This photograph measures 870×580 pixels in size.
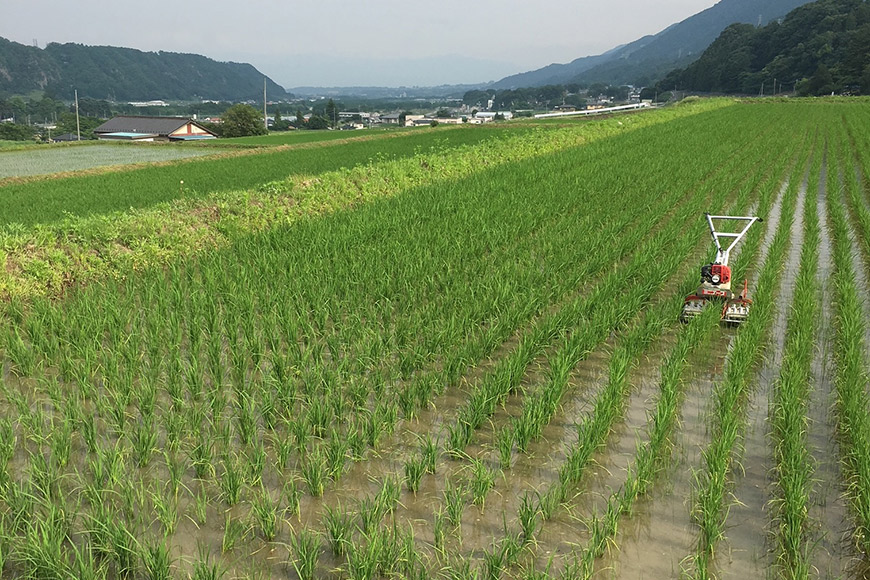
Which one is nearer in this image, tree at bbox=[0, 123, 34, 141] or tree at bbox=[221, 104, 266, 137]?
tree at bbox=[221, 104, 266, 137]

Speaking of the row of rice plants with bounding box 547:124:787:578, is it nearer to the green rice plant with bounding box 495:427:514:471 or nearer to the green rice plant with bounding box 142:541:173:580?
the green rice plant with bounding box 495:427:514:471

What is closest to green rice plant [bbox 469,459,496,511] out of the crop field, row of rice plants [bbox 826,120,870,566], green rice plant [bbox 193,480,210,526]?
green rice plant [bbox 193,480,210,526]

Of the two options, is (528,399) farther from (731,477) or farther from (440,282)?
(440,282)

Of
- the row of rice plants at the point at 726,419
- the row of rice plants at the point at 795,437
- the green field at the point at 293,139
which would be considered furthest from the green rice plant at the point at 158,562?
the green field at the point at 293,139

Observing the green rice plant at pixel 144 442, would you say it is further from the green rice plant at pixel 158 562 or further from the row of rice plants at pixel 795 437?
the row of rice plants at pixel 795 437

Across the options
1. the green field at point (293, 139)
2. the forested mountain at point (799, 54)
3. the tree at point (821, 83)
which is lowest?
the green field at point (293, 139)
